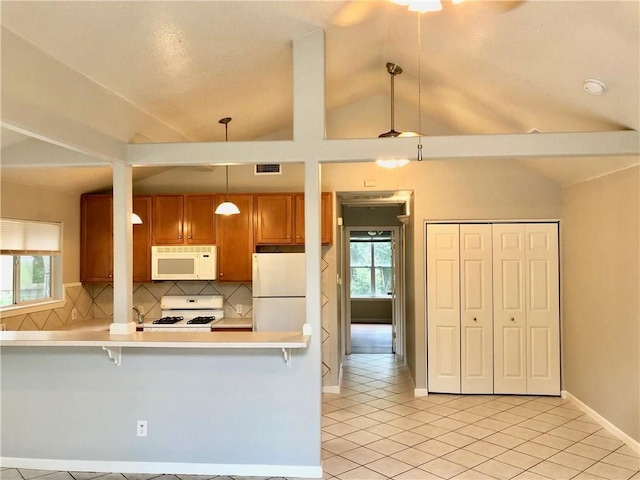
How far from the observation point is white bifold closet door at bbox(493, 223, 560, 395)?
5.41m

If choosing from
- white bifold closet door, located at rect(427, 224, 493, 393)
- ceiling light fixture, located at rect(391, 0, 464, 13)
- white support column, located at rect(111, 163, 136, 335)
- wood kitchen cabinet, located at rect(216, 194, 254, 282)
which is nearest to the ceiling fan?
ceiling light fixture, located at rect(391, 0, 464, 13)

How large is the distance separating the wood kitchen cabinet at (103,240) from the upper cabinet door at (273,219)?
4.11 ft

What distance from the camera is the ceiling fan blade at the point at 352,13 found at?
327cm

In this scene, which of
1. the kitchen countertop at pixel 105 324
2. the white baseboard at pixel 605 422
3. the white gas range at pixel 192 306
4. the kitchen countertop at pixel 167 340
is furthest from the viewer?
the white gas range at pixel 192 306

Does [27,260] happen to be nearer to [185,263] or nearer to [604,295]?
[185,263]

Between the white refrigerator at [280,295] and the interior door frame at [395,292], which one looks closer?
the white refrigerator at [280,295]

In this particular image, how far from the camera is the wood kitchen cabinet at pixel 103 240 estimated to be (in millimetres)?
5516

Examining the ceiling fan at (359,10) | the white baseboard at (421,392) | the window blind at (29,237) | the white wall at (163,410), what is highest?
the ceiling fan at (359,10)

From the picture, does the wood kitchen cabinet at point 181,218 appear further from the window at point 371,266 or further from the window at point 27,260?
the window at point 371,266

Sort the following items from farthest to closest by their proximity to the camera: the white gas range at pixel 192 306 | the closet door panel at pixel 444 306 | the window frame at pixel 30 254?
the white gas range at pixel 192 306
the closet door panel at pixel 444 306
the window frame at pixel 30 254

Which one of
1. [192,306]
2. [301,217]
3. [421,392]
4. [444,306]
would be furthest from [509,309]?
→ [192,306]

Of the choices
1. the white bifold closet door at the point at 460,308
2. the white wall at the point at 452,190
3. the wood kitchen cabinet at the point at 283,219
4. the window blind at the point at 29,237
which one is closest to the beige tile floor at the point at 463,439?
the white bifold closet door at the point at 460,308

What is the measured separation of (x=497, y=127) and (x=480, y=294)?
1.86m

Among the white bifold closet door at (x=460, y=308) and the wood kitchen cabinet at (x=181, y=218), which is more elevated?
the wood kitchen cabinet at (x=181, y=218)
